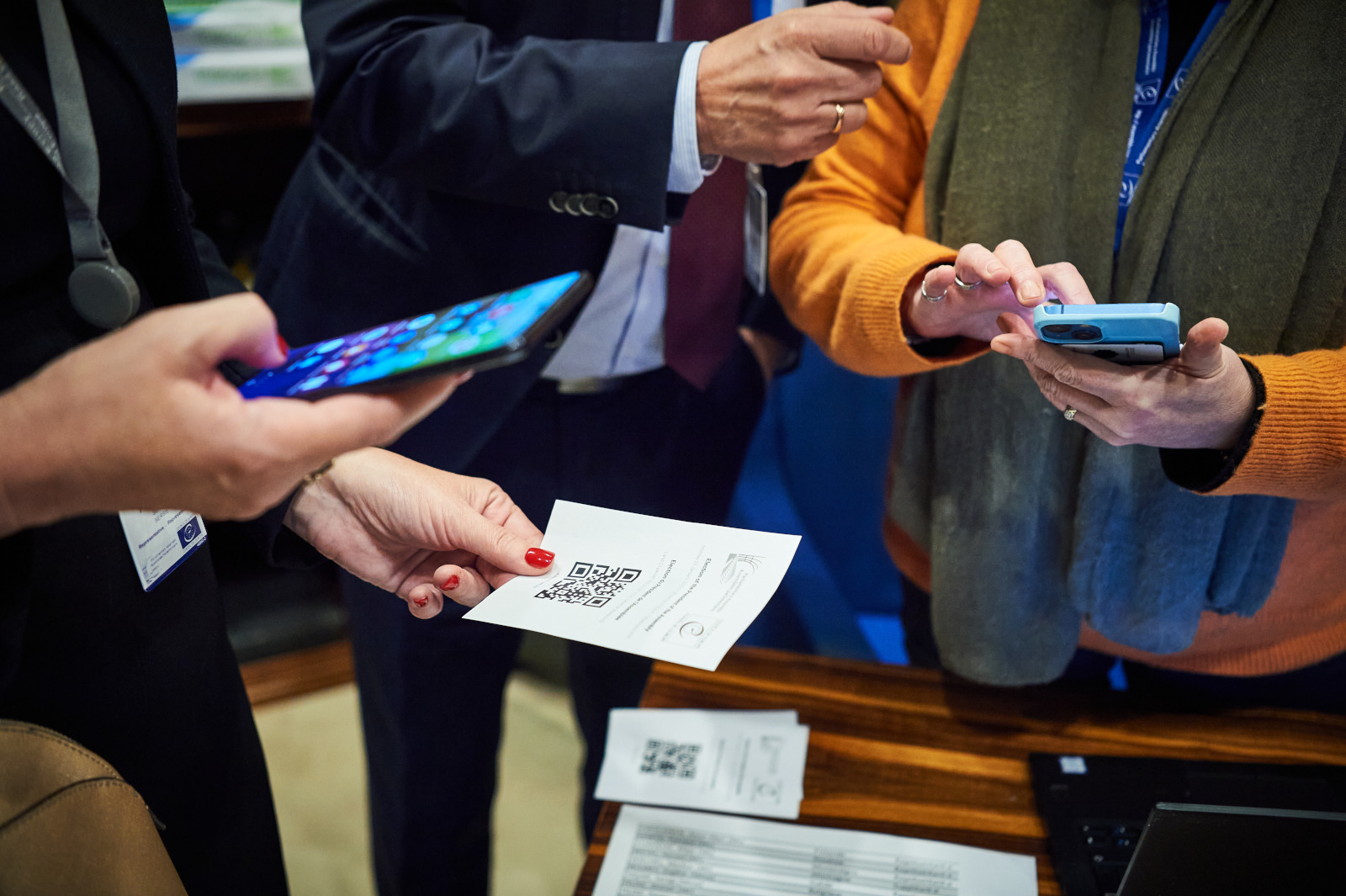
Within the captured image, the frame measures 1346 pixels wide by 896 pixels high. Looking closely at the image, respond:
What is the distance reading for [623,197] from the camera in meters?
0.93

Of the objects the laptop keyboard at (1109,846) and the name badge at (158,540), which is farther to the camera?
the laptop keyboard at (1109,846)

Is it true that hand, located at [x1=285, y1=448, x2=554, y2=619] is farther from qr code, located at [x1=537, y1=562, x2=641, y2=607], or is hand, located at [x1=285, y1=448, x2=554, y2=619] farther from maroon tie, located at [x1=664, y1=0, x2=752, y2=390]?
maroon tie, located at [x1=664, y1=0, x2=752, y2=390]

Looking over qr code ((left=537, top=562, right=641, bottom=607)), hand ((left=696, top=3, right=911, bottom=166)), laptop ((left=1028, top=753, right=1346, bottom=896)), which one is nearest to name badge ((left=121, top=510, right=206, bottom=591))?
qr code ((left=537, top=562, right=641, bottom=607))

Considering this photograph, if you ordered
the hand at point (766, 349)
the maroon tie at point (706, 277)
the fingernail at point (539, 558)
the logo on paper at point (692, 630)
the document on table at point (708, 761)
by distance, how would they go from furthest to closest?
the hand at point (766, 349)
the maroon tie at point (706, 277)
the document on table at point (708, 761)
the fingernail at point (539, 558)
the logo on paper at point (692, 630)

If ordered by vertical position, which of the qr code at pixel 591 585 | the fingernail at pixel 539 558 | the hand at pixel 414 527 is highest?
the qr code at pixel 591 585

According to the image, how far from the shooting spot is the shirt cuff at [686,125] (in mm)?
894

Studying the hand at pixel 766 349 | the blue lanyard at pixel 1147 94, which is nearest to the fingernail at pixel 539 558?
the blue lanyard at pixel 1147 94

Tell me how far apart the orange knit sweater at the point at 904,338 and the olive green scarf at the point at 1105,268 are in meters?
0.05

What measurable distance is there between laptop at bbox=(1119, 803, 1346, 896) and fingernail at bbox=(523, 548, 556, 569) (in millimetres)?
449

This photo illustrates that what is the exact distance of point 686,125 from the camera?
0.90m

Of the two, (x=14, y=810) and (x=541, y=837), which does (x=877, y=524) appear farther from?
(x=14, y=810)

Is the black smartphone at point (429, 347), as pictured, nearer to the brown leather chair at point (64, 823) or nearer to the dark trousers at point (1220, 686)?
the brown leather chair at point (64, 823)

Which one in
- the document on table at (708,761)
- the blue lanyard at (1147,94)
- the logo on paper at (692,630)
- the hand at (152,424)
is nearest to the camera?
the hand at (152,424)

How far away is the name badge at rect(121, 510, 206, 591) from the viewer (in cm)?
63
